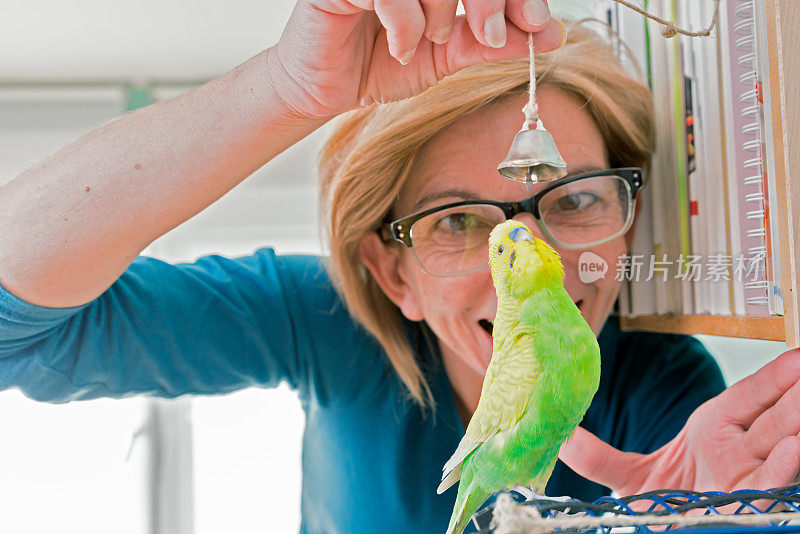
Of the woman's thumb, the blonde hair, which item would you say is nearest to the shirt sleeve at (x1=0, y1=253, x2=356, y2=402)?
the blonde hair

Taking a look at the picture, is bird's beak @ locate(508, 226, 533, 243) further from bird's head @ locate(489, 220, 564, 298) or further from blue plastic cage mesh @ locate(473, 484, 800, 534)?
blue plastic cage mesh @ locate(473, 484, 800, 534)

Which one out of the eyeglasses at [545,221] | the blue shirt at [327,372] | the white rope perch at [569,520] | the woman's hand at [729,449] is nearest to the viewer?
the white rope perch at [569,520]

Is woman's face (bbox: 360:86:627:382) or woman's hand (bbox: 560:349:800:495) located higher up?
woman's face (bbox: 360:86:627:382)

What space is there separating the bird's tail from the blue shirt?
0.40 metres

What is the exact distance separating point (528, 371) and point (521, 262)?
3.4 inches

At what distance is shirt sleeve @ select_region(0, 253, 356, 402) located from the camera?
81 cm

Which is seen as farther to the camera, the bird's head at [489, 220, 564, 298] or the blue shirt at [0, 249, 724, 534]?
the blue shirt at [0, 249, 724, 534]

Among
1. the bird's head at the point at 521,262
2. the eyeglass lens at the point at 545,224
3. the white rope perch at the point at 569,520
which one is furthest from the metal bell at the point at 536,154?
the white rope perch at the point at 569,520

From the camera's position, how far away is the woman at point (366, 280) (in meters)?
0.65

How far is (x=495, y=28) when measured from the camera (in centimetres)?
56

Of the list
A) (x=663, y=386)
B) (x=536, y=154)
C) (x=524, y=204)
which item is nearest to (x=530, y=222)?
(x=524, y=204)

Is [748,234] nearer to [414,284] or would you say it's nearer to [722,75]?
[722,75]

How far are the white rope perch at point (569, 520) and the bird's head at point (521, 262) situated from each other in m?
0.17

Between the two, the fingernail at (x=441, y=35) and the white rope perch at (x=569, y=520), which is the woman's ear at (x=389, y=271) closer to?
the fingernail at (x=441, y=35)
